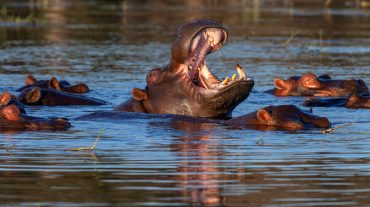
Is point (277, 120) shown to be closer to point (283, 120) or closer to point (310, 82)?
point (283, 120)

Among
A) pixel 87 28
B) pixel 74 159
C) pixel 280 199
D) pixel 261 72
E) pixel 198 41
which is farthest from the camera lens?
pixel 87 28

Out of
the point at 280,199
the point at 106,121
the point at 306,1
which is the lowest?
the point at 306,1

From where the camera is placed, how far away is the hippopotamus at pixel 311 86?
40.9 ft

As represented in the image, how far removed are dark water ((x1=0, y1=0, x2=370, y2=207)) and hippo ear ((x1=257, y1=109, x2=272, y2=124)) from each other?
25cm

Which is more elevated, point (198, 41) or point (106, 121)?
point (198, 41)

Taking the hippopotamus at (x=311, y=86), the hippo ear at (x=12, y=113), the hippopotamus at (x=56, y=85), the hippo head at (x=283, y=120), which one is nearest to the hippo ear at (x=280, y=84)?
the hippopotamus at (x=311, y=86)

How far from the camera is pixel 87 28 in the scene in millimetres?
23047

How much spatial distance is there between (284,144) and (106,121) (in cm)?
207

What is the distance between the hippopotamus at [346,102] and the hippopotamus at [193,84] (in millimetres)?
1621

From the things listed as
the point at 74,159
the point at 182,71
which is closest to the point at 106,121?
the point at 182,71

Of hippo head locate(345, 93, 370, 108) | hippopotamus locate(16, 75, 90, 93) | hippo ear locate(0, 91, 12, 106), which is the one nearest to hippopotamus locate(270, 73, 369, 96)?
hippo head locate(345, 93, 370, 108)

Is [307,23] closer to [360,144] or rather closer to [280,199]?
[360,144]

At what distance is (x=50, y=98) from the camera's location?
37.5 ft

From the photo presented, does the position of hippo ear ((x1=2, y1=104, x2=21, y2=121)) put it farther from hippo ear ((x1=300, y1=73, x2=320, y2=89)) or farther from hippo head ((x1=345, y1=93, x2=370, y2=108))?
hippo ear ((x1=300, y1=73, x2=320, y2=89))
